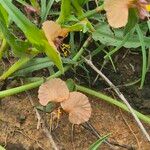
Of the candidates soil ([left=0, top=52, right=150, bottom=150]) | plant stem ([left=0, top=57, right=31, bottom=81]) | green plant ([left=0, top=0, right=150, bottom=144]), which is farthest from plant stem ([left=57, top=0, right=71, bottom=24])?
soil ([left=0, top=52, right=150, bottom=150])

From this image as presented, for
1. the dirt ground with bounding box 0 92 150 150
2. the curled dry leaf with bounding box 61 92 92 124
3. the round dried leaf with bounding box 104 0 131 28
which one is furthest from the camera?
the dirt ground with bounding box 0 92 150 150

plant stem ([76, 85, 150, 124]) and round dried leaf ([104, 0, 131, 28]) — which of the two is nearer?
round dried leaf ([104, 0, 131, 28])

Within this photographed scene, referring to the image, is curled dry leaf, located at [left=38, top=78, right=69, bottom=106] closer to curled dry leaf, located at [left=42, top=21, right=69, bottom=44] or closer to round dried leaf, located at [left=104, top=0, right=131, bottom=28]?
curled dry leaf, located at [left=42, top=21, right=69, bottom=44]

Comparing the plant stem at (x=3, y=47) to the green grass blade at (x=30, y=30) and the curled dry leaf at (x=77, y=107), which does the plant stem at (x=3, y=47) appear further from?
the curled dry leaf at (x=77, y=107)

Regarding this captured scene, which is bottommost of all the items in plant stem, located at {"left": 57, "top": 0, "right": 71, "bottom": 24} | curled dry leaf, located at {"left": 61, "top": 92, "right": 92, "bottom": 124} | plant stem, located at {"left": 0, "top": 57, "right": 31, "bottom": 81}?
curled dry leaf, located at {"left": 61, "top": 92, "right": 92, "bottom": 124}

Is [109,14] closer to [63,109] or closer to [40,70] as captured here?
[63,109]

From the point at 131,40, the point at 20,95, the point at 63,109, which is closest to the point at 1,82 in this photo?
the point at 20,95

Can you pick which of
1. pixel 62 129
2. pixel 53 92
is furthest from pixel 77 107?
pixel 62 129
